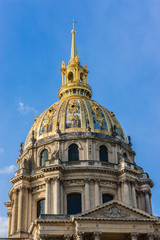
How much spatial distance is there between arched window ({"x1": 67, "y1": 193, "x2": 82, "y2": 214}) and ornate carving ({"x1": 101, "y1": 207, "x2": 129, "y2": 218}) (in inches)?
391

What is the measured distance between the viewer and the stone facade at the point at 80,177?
45.9 m

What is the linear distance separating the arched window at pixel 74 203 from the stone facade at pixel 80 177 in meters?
0.61

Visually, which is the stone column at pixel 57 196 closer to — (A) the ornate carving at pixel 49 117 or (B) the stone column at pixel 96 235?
(B) the stone column at pixel 96 235

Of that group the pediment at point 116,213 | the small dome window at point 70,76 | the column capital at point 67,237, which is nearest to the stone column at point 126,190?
the pediment at point 116,213

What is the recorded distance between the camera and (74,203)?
56250 mm

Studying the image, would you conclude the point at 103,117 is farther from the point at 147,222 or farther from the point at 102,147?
the point at 147,222

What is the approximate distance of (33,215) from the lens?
57.1 meters

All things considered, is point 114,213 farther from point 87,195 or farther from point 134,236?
point 87,195

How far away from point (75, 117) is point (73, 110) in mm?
1488

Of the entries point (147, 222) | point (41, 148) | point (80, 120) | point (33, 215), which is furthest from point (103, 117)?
point (147, 222)

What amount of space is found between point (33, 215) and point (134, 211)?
637 inches

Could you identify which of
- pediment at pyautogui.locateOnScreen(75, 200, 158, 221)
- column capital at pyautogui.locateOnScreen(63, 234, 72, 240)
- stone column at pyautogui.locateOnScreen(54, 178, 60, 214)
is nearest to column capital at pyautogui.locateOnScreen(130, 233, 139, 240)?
pediment at pyautogui.locateOnScreen(75, 200, 158, 221)

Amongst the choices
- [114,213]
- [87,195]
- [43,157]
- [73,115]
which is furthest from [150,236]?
[73,115]

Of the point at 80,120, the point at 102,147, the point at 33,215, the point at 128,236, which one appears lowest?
the point at 128,236
